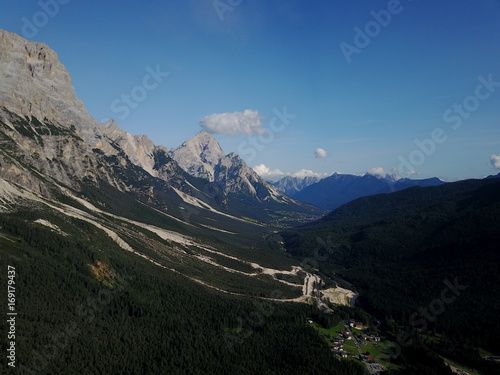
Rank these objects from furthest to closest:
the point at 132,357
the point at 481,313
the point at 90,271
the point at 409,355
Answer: the point at 481,313, the point at 90,271, the point at 409,355, the point at 132,357

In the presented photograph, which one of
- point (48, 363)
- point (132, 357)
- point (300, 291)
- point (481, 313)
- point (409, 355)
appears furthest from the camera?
point (300, 291)

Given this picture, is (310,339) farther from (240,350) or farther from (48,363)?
(48,363)

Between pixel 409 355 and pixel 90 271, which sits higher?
pixel 90 271

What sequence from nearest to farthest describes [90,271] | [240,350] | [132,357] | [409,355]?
[132,357], [240,350], [409,355], [90,271]

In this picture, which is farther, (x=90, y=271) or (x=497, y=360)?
(x=90, y=271)

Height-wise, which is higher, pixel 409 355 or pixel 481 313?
pixel 481 313

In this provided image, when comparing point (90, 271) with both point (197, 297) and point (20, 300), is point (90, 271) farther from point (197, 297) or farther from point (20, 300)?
point (197, 297)

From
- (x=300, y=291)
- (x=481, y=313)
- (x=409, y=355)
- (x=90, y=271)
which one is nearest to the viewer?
(x=409, y=355)

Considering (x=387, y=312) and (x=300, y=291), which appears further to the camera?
(x=300, y=291)

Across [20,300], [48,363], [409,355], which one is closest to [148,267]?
[20,300]

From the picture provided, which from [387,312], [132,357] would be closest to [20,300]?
[132,357]
